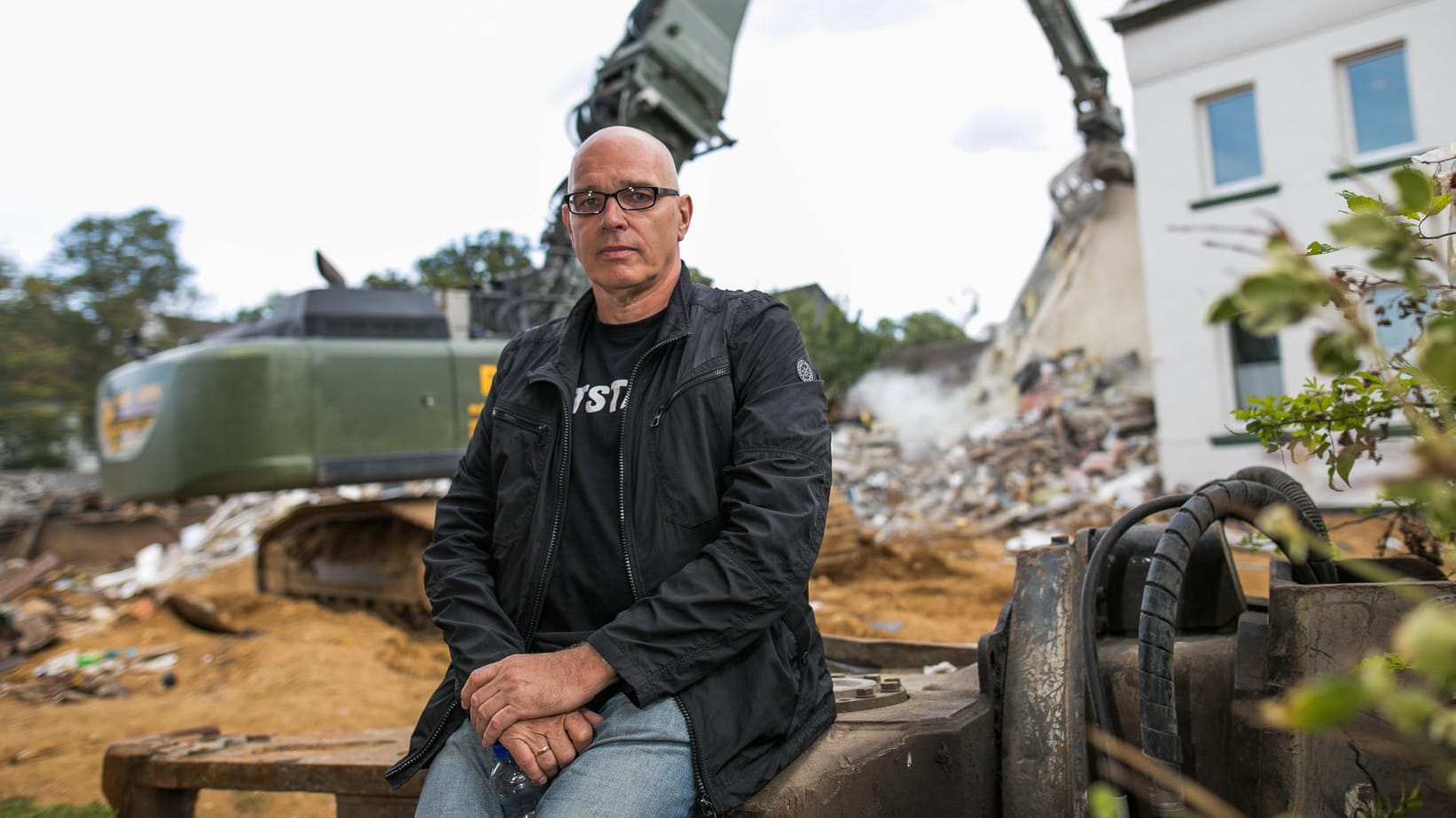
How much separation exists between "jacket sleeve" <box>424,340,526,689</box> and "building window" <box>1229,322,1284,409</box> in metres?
10.6

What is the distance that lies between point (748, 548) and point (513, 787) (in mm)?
591

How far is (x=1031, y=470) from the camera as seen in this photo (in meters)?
13.3

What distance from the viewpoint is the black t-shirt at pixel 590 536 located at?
6.51 ft

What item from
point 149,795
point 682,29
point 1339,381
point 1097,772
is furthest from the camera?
point 682,29

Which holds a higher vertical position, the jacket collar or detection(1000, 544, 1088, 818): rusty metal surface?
the jacket collar

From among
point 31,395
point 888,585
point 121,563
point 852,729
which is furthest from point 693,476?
point 31,395

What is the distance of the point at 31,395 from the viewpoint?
20.2 meters

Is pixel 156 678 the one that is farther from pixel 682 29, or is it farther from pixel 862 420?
pixel 862 420

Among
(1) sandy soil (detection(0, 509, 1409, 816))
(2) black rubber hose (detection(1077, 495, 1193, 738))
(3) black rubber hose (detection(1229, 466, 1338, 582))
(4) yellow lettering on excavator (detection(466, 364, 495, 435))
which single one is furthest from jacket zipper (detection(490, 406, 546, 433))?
(4) yellow lettering on excavator (detection(466, 364, 495, 435))

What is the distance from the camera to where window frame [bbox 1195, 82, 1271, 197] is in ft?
36.3

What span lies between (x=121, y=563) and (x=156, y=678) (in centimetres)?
786

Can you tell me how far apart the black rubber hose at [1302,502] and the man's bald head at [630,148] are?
1.29 meters

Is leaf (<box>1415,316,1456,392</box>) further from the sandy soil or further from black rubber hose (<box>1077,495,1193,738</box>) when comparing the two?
the sandy soil

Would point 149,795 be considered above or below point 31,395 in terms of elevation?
below
